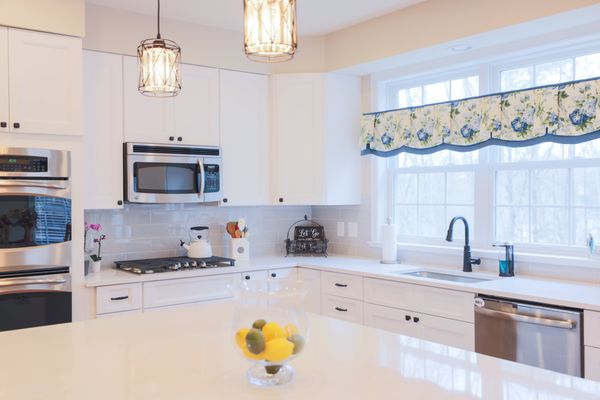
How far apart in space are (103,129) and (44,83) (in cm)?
51

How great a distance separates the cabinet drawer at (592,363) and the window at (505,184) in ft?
2.89

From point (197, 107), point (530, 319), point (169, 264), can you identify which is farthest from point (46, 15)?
point (530, 319)

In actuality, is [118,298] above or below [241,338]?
below

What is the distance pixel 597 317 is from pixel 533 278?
0.82 meters

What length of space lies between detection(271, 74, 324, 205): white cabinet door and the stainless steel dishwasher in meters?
1.71

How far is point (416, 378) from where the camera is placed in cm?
153

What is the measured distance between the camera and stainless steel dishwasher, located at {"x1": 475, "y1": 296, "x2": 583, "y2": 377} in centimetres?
270

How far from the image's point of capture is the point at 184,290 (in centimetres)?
370

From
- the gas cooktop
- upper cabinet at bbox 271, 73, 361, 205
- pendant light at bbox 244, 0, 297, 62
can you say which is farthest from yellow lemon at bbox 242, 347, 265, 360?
upper cabinet at bbox 271, 73, 361, 205

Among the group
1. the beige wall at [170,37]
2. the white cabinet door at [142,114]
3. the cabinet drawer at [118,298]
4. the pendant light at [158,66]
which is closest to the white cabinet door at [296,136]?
the beige wall at [170,37]

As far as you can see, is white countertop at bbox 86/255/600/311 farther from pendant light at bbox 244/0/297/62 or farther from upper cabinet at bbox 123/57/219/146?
pendant light at bbox 244/0/297/62

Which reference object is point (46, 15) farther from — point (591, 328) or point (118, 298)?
point (591, 328)

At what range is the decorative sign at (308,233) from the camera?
15.5ft

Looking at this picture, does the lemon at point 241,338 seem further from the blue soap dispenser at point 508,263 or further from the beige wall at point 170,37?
the beige wall at point 170,37
